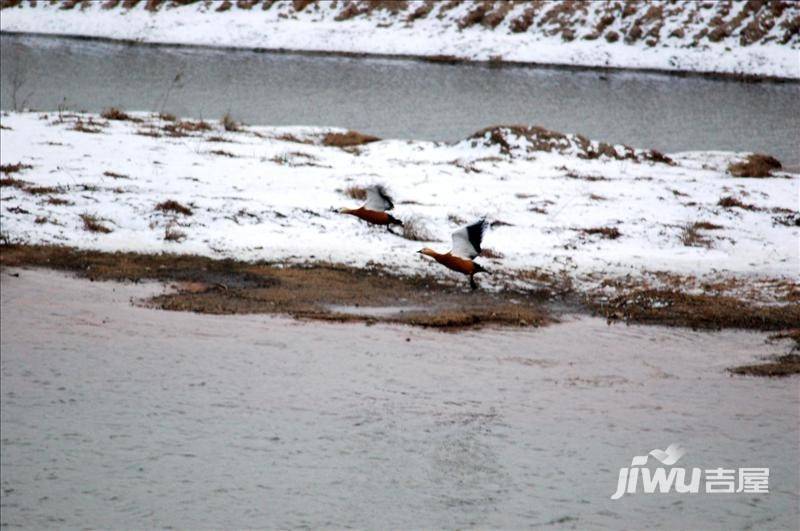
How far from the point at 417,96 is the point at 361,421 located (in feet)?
79.2

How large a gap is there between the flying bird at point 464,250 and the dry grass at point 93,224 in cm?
523

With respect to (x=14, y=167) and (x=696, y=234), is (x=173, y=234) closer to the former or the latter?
(x=14, y=167)

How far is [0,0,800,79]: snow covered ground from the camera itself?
3903cm

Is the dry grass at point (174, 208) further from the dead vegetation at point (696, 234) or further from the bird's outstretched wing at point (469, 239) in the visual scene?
the dead vegetation at point (696, 234)

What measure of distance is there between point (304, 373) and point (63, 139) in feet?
35.9

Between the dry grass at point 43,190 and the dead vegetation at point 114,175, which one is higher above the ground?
the dead vegetation at point 114,175

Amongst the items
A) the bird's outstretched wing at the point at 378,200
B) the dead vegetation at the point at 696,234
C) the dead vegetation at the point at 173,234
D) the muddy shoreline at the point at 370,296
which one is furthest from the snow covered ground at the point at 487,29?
the dead vegetation at the point at 173,234

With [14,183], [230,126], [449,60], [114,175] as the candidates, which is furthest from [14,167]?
[449,60]

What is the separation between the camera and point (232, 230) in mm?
15180

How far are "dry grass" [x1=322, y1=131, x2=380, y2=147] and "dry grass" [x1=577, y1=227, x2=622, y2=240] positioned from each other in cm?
825

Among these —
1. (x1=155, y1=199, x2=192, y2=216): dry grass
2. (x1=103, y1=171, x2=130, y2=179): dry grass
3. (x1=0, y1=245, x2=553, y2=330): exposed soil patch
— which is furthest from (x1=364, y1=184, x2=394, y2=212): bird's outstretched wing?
(x1=103, y1=171, x2=130, y2=179): dry grass

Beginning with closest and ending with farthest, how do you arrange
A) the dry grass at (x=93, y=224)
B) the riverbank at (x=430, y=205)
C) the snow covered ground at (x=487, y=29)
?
1. the riverbank at (x=430, y=205)
2. the dry grass at (x=93, y=224)
3. the snow covered ground at (x=487, y=29)

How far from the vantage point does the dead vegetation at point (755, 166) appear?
1986cm

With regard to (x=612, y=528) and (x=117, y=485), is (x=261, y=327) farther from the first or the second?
(x=612, y=528)
